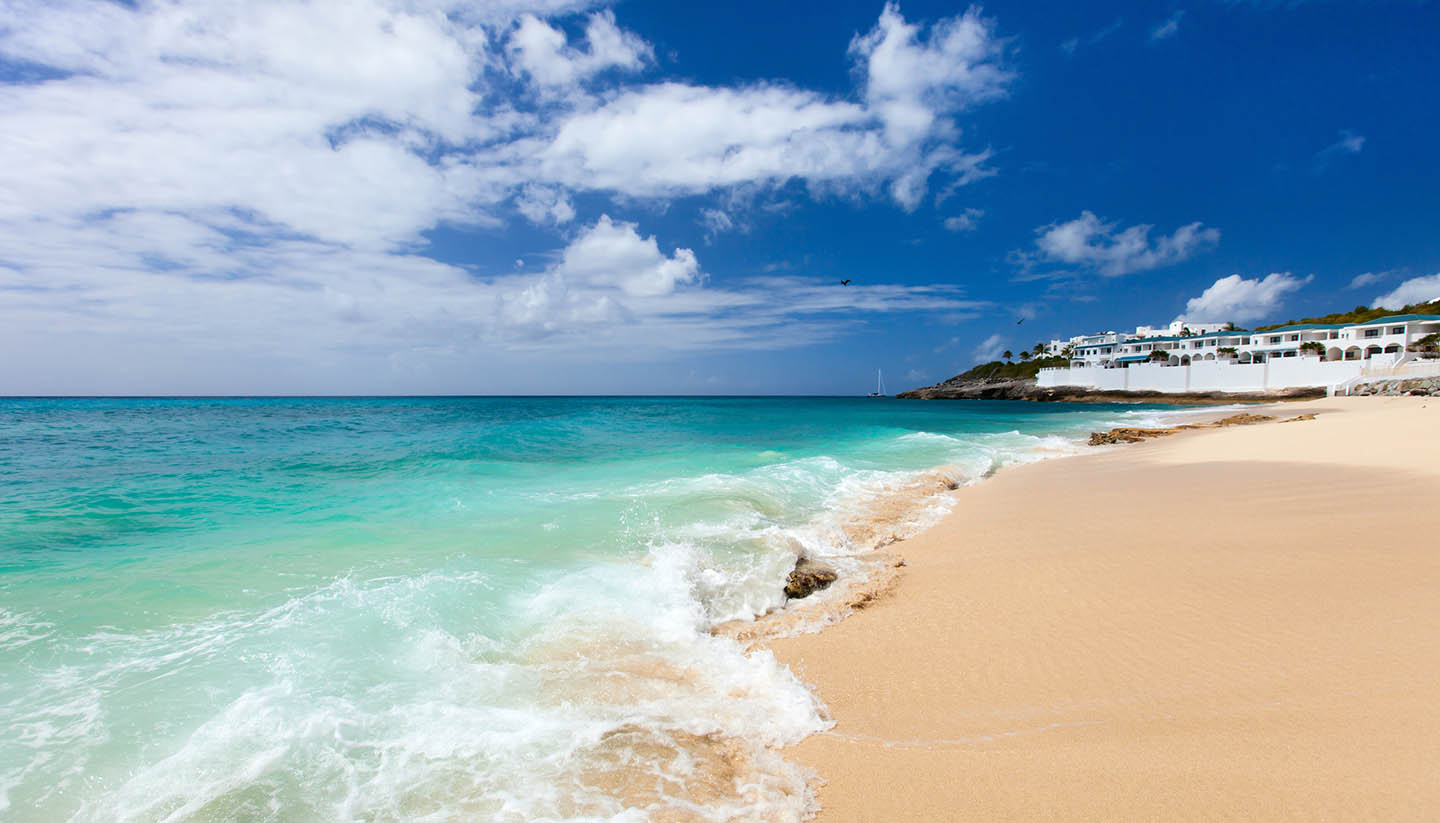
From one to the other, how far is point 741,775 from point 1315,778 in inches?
113

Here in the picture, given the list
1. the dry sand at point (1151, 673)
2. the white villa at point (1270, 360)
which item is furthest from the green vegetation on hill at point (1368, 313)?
the dry sand at point (1151, 673)

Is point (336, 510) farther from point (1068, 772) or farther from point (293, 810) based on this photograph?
point (1068, 772)

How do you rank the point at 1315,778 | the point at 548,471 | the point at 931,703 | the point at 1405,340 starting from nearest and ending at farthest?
the point at 1315,778 < the point at 931,703 < the point at 548,471 < the point at 1405,340

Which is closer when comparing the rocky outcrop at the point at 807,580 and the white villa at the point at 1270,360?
the rocky outcrop at the point at 807,580

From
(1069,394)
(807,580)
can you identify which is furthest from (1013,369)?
(807,580)

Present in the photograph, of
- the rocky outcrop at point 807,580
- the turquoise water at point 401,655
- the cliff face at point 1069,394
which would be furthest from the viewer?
the cliff face at point 1069,394

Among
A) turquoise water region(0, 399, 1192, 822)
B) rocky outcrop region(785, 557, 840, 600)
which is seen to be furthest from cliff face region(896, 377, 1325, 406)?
rocky outcrop region(785, 557, 840, 600)

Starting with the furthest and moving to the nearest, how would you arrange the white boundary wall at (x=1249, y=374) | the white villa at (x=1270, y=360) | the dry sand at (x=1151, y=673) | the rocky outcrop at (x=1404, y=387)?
the white villa at (x=1270, y=360) < the white boundary wall at (x=1249, y=374) < the rocky outcrop at (x=1404, y=387) < the dry sand at (x=1151, y=673)

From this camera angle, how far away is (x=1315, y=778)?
8.93 ft

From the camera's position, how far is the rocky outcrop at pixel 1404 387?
3506 centimetres

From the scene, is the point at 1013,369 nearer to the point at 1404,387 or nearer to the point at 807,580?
the point at 1404,387

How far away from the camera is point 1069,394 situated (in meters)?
84.9

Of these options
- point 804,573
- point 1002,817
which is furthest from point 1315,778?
point 804,573

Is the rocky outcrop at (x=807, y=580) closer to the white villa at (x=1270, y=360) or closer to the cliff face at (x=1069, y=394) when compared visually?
the white villa at (x=1270, y=360)
